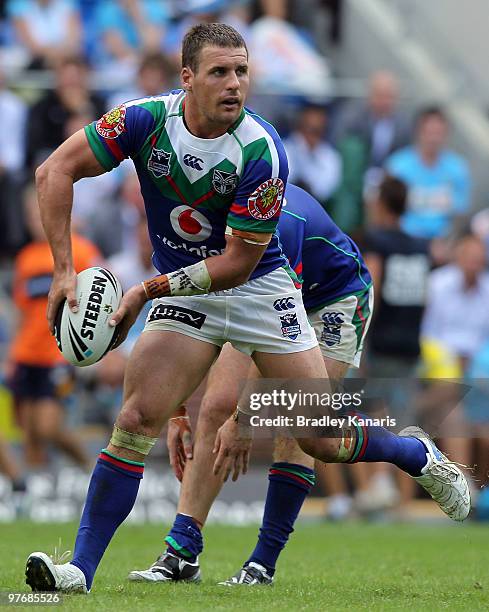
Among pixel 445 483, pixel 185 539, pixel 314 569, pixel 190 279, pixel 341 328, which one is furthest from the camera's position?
pixel 314 569

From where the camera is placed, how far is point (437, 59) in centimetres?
1766

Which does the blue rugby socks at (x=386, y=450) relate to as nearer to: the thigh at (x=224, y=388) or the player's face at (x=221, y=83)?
the thigh at (x=224, y=388)

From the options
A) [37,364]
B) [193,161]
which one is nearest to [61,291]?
[193,161]

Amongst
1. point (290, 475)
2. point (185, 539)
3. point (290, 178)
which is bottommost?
point (185, 539)

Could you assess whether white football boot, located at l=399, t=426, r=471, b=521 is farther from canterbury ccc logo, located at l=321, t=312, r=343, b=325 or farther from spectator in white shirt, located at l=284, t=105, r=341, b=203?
spectator in white shirt, located at l=284, t=105, r=341, b=203

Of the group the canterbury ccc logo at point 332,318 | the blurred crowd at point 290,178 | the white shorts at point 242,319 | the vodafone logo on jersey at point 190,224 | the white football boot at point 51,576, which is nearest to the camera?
the white football boot at point 51,576

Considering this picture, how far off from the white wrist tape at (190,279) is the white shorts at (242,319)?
32 cm

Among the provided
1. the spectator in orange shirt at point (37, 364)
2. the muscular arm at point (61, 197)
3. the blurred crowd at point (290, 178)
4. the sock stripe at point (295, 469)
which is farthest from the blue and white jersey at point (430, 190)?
the muscular arm at point (61, 197)

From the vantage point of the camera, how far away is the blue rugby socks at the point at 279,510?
691cm

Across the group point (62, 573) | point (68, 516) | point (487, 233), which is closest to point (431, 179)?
point (487, 233)

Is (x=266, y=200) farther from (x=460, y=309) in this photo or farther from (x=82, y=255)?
(x=460, y=309)

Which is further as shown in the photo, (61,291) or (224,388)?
(224,388)

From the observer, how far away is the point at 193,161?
6035 mm

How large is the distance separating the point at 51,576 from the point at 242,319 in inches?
60.4
